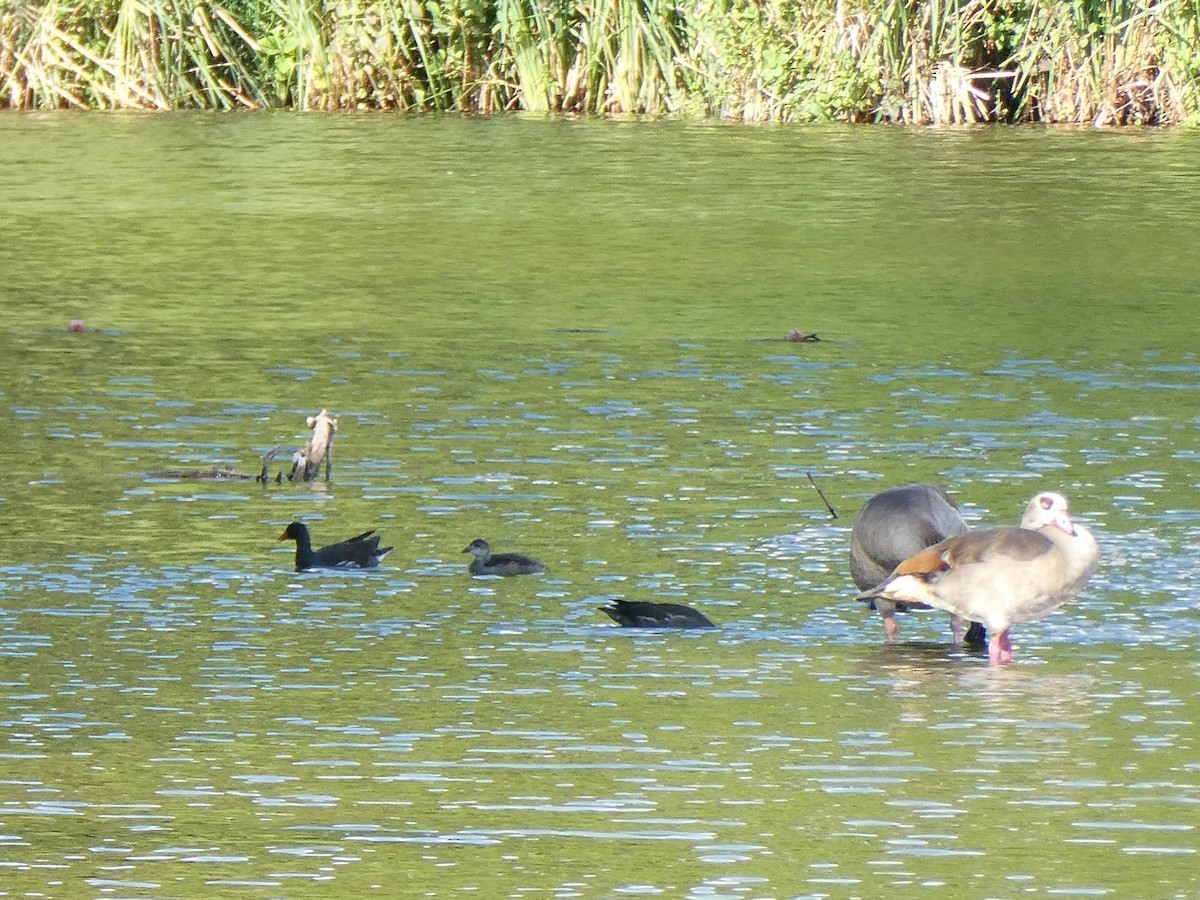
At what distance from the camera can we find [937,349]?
583 inches

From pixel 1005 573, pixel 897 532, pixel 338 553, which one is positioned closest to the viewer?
pixel 1005 573

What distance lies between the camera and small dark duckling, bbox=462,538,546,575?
29.3 feet

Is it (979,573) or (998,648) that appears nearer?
(979,573)

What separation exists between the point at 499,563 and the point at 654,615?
0.90 m

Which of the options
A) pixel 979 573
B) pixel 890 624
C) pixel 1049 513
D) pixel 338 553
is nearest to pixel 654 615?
pixel 890 624

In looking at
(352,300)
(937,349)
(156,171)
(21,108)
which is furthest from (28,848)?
(21,108)

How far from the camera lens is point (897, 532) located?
27.3ft

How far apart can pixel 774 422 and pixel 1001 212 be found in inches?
411

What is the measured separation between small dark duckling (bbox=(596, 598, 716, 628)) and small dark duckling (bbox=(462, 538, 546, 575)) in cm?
69

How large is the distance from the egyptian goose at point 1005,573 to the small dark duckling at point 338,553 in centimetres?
198

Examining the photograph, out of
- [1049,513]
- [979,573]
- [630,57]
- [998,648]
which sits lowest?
[998,648]

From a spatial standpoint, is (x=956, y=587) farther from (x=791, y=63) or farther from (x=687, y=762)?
(x=791, y=63)

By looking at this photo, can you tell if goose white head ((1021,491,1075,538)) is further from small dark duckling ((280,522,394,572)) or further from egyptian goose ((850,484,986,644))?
small dark duckling ((280,522,394,572))

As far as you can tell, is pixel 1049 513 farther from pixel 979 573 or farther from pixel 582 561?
pixel 582 561
